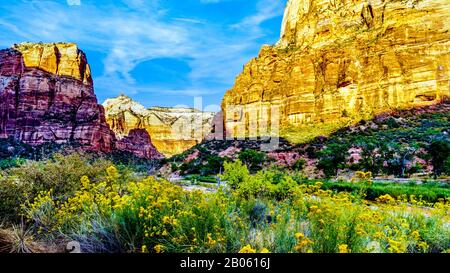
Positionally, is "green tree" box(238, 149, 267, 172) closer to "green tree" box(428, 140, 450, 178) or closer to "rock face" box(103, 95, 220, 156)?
"green tree" box(428, 140, 450, 178)

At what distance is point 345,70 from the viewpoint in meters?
71.1

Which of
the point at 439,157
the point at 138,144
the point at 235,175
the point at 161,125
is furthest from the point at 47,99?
the point at 161,125

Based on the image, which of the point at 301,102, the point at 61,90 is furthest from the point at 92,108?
the point at 301,102

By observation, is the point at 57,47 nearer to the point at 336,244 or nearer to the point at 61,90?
the point at 61,90

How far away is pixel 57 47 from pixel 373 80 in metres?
85.0

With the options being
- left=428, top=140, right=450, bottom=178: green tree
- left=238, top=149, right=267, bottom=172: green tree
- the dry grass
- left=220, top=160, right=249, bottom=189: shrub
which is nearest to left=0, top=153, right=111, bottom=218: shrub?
the dry grass

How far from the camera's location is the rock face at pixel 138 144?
407 ft

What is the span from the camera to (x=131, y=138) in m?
138

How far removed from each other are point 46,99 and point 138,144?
51.5m

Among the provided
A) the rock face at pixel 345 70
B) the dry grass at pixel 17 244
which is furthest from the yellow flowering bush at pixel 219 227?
the rock face at pixel 345 70

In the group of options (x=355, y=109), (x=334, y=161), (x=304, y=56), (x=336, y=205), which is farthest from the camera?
(x=304, y=56)

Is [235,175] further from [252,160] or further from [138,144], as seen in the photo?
[138,144]

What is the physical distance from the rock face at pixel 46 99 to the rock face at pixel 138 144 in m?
26.7

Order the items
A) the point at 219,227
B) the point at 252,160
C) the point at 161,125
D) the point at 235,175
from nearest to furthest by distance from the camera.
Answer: the point at 219,227
the point at 235,175
the point at 252,160
the point at 161,125
